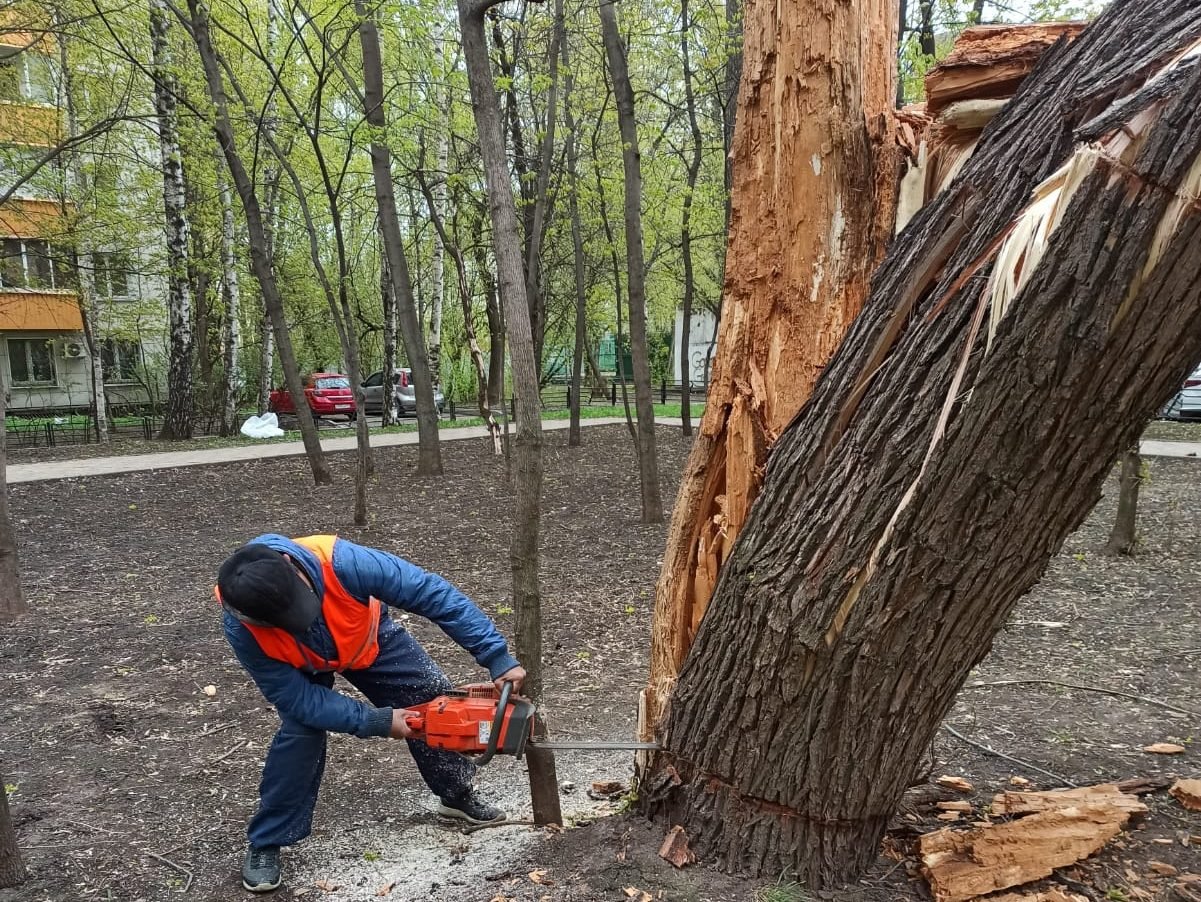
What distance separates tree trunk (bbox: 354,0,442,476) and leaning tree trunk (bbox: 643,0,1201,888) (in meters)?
6.88

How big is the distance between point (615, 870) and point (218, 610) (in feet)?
14.5

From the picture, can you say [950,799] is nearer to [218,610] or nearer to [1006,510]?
[1006,510]

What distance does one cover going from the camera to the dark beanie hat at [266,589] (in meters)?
2.37

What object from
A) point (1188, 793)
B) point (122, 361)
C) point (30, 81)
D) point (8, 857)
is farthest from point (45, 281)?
point (1188, 793)

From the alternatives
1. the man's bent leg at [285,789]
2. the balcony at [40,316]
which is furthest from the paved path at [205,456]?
the balcony at [40,316]

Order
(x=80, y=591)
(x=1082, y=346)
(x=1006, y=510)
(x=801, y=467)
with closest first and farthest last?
(x=1082, y=346) → (x=1006, y=510) → (x=801, y=467) → (x=80, y=591)

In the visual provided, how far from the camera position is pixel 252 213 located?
27.9ft

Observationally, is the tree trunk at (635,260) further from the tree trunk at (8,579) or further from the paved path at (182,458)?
the paved path at (182,458)

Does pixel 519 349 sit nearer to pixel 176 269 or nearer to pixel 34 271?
pixel 176 269

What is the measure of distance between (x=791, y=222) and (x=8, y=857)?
3.27 meters

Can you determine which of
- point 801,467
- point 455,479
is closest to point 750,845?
point 801,467

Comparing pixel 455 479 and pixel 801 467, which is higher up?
pixel 801 467

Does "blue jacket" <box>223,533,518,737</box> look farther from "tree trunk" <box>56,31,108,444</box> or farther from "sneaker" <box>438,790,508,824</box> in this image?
"tree trunk" <box>56,31,108,444</box>

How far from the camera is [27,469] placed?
11375 millimetres
